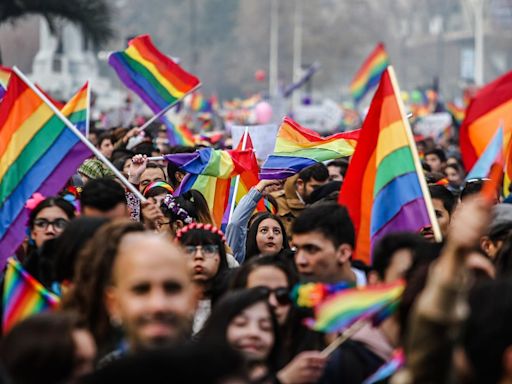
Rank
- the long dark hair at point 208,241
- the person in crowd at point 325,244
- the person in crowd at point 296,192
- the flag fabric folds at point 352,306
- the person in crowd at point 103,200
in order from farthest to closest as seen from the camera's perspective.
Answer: the person in crowd at point 296,192 → the long dark hair at point 208,241 → the person in crowd at point 103,200 → the person in crowd at point 325,244 → the flag fabric folds at point 352,306

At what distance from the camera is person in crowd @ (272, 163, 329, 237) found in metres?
10.9

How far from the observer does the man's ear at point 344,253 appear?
6.40 metres

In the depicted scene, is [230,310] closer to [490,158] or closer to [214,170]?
[490,158]

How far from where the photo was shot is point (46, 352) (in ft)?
14.9

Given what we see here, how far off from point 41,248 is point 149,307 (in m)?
2.34

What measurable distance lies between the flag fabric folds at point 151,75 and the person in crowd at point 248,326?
7.37 meters

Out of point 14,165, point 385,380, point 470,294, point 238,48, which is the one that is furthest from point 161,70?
point 238,48

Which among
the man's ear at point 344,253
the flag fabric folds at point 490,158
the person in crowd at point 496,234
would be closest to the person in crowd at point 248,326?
the man's ear at point 344,253

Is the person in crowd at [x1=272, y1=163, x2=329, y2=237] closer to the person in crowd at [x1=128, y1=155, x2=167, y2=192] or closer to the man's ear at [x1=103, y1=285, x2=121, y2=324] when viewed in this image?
the person in crowd at [x1=128, y1=155, x2=167, y2=192]

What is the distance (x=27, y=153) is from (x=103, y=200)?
1.82 metres

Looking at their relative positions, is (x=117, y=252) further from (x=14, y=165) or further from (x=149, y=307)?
(x=14, y=165)

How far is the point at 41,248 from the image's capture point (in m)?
6.88

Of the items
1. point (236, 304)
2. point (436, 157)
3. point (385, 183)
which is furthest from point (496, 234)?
point (436, 157)

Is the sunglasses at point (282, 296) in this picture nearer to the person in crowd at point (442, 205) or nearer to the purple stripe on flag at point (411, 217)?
the purple stripe on flag at point (411, 217)
